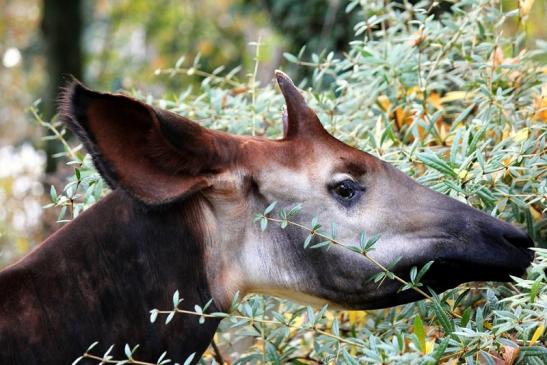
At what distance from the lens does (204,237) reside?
120 inches

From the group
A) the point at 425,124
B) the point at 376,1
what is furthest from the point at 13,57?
the point at 425,124

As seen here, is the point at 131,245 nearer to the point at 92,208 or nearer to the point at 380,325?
the point at 92,208

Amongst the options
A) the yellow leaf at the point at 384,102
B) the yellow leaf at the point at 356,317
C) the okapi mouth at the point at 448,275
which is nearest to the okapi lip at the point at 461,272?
the okapi mouth at the point at 448,275

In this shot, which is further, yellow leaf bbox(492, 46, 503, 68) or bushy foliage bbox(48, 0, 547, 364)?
yellow leaf bbox(492, 46, 503, 68)

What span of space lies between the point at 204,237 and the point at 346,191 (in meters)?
0.42

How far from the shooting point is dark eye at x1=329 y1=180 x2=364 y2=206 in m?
3.14

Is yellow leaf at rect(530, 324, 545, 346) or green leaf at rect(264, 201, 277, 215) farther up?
green leaf at rect(264, 201, 277, 215)

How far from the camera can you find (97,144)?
2863mm

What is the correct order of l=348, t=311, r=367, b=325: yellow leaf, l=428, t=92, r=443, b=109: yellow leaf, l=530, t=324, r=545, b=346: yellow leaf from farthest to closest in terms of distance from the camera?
l=428, t=92, r=443, b=109: yellow leaf, l=348, t=311, r=367, b=325: yellow leaf, l=530, t=324, r=545, b=346: yellow leaf

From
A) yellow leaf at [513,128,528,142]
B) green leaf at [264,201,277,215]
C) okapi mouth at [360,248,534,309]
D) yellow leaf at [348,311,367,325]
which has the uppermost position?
green leaf at [264,201,277,215]

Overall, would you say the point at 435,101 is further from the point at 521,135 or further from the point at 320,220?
the point at 320,220

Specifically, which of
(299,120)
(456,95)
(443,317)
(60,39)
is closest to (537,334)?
(443,317)

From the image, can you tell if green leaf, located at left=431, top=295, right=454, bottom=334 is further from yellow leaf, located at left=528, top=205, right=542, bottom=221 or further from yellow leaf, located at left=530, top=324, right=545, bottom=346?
yellow leaf, located at left=528, top=205, right=542, bottom=221

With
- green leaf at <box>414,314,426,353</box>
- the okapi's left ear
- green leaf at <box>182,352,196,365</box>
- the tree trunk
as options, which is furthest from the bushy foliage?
the tree trunk
